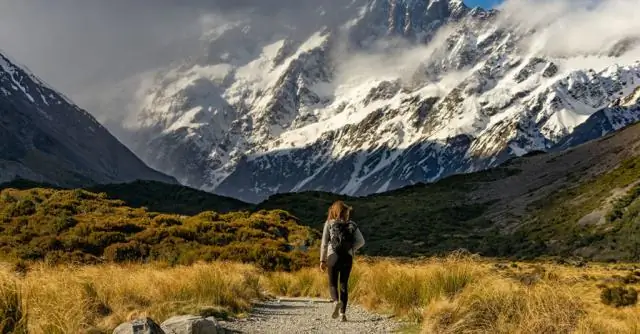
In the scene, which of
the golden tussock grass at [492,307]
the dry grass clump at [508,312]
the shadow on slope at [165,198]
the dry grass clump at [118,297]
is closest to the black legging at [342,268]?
the golden tussock grass at [492,307]

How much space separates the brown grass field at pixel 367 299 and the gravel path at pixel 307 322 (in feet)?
1.66

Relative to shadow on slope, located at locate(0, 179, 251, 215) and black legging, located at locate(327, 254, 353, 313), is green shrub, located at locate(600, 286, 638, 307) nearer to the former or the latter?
Result: black legging, located at locate(327, 254, 353, 313)

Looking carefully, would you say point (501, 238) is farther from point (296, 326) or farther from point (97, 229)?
point (296, 326)

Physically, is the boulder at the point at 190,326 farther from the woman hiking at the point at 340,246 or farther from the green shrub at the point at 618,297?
the green shrub at the point at 618,297

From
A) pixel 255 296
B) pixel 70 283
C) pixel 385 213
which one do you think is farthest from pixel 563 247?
pixel 70 283

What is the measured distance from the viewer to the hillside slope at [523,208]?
285ft

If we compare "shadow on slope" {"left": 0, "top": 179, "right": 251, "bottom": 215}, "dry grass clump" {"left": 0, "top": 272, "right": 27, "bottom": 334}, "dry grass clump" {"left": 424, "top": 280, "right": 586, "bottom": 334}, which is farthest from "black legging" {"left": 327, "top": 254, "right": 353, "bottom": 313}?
"shadow on slope" {"left": 0, "top": 179, "right": 251, "bottom": 215}

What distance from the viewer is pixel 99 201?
51.0 m

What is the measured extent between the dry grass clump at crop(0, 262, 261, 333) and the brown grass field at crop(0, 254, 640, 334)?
0.02 meters

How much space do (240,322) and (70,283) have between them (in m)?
3.49

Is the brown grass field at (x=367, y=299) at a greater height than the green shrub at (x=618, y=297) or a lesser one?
greater

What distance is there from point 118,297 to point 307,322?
374 centimetres

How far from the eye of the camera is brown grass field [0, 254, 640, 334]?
28.7ft

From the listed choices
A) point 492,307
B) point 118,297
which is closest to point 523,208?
point 118,297
